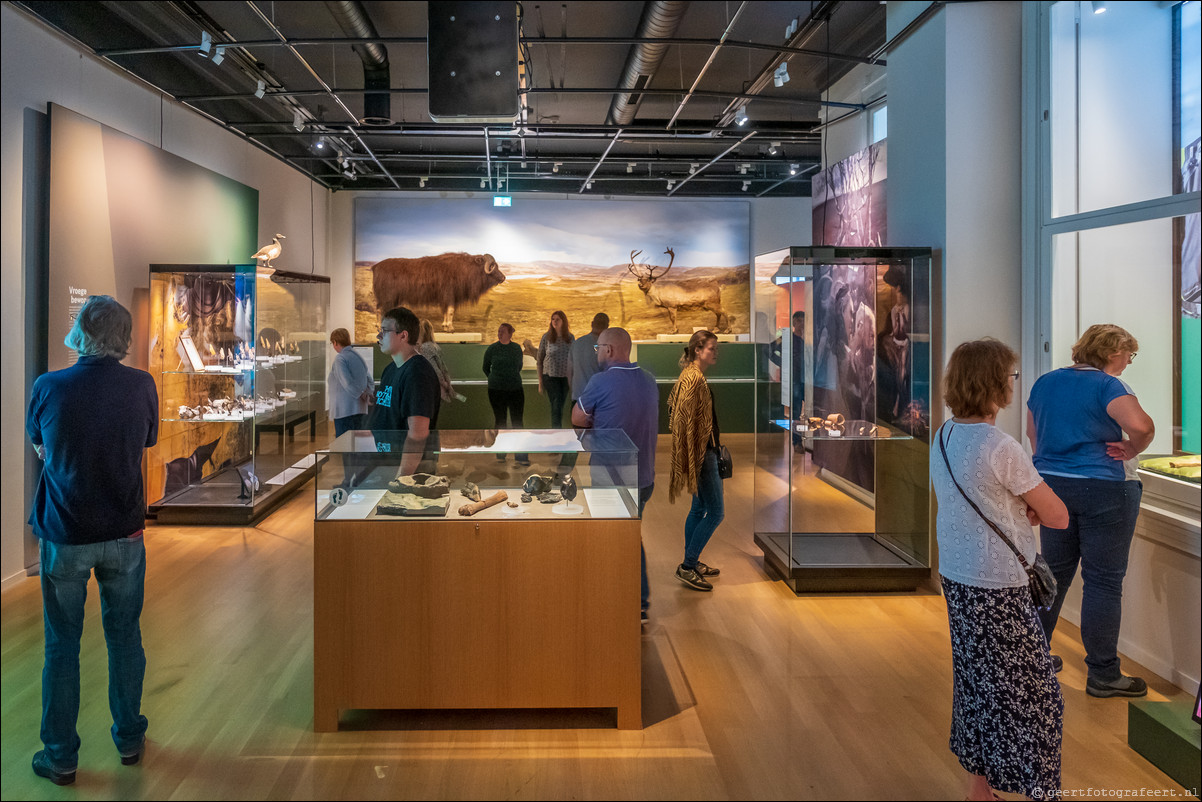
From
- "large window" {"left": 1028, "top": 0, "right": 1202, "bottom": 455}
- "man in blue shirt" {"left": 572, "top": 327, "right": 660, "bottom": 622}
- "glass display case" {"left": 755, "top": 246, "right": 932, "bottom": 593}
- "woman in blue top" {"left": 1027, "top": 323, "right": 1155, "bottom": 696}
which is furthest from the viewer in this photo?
"glass display case" {"left": 755, "top": 246, "right": 932, "bottom": 593}

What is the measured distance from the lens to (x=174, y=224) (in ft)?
25.9

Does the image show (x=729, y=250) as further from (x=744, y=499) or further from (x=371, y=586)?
(x=371, y=586)

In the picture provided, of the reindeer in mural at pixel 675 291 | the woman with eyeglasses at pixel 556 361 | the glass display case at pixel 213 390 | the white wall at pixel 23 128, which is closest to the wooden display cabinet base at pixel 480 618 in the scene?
the white wall at pixel 23 128

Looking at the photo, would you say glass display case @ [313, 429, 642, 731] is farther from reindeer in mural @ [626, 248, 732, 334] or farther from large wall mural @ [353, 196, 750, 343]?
reindeer in mural @ [626, 248, 732, 334]

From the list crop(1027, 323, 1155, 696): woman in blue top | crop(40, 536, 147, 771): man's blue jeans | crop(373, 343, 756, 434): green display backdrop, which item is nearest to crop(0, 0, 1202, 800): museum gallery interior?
crop(40, 536, 147, 771): man's blue jeans

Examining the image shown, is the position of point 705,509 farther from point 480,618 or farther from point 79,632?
point 79,632

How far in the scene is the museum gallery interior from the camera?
3461mm

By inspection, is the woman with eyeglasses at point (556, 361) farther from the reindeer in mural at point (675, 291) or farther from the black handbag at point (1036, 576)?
the black handbag at point (1036, 576)

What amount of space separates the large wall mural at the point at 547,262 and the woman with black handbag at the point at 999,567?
11860mm

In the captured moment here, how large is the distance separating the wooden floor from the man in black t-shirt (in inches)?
31.7

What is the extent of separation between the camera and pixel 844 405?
5.74 meters

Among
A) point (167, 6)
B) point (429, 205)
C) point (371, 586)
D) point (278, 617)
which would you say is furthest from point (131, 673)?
point (429, 205)

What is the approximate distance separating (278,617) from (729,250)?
36.7 ft

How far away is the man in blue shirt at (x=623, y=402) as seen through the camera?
181 inches
